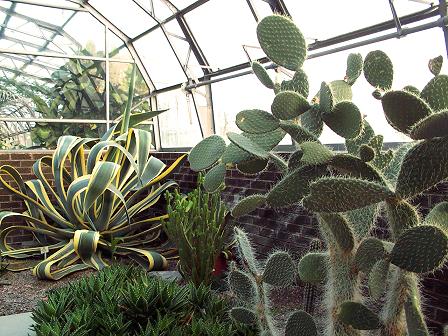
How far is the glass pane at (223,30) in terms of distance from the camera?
5414 mm

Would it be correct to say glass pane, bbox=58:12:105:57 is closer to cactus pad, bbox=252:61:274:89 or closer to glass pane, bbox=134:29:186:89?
glass pane, bbox=134:29:186:89

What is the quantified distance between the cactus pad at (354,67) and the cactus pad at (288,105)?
0.86 feet

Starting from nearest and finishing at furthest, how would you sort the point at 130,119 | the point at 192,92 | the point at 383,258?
the point at 383,258 → the point at 130,119 → the point at 192,92

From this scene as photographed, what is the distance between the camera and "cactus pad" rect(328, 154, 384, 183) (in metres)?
1.13

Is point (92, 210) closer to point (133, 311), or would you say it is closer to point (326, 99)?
point (133, 311)

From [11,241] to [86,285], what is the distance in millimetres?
3105

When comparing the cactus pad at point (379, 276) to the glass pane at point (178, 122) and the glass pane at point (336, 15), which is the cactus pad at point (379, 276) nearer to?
the glass pane at point (336, 15)

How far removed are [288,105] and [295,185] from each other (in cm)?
20

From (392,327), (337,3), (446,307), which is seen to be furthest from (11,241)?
(392,327)

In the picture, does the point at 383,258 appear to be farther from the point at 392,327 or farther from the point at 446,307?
the point at 446,307

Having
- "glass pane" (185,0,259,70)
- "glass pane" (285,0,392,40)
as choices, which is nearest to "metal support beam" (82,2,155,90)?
"glass pane" (185,0,259,70)

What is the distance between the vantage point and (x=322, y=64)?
14.9ft

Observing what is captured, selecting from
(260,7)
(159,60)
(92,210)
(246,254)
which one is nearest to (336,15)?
(260,7)

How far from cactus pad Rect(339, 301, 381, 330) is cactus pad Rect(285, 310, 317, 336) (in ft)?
0.83
